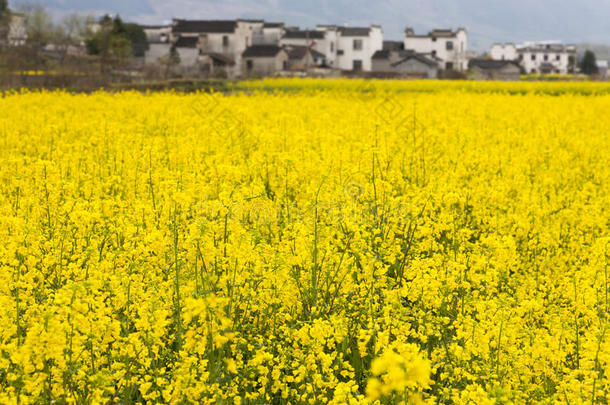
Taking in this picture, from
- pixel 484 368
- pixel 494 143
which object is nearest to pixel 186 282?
pixel 484 368

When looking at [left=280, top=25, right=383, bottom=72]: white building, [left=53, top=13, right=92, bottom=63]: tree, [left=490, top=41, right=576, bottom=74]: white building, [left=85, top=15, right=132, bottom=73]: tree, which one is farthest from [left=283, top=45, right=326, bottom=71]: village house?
[left=490, top=41, right=576, bottom=74]: white building

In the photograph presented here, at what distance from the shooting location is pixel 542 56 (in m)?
128

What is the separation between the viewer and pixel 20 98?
19.3m

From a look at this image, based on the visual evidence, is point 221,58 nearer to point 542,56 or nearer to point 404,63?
point 404,63

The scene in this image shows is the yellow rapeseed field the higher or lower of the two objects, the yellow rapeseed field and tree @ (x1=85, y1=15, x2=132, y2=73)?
the lower

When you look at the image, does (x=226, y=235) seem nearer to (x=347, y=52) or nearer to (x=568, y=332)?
(x=568, y=332)

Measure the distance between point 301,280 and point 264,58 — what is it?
7230 cm

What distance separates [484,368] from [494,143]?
1017cm

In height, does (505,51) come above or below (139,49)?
above

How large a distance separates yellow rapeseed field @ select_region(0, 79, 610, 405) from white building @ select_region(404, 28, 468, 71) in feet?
295

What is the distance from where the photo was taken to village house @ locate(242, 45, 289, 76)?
242 feet

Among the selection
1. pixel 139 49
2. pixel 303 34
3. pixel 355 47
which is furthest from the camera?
pixel 355 47

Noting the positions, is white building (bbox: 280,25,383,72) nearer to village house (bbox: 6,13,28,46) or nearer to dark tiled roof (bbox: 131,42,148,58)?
dark tiled roof (bbox: 131,42,148,58)

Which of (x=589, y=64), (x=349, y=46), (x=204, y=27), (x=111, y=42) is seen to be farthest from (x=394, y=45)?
(x=111, y=42)
